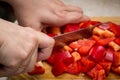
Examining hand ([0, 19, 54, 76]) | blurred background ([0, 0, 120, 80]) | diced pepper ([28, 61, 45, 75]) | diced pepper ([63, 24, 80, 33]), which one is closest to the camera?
Answer: hand ([0, 19, 54, 76])

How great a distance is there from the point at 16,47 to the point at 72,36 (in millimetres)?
460

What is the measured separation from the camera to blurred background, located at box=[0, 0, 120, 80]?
4.80 ft

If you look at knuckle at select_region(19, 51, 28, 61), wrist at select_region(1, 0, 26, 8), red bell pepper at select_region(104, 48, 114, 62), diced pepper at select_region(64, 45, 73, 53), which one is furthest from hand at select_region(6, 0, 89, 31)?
knuckle at select_region(19, 51, 28, 61)

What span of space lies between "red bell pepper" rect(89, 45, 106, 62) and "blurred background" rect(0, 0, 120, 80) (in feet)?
1.46

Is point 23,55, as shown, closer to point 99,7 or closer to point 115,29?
point 115,29

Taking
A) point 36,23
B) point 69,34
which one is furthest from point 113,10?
point 36,23

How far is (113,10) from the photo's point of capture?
1.48 metres

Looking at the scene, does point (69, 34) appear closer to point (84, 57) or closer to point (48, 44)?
point (84, 57)

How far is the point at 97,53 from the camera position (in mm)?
1015

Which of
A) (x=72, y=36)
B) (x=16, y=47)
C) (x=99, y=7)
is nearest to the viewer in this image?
(x=16, y=47)

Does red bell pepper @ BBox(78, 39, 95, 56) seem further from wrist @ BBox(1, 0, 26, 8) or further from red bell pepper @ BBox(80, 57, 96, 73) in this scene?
wrist @ BBox(1, 0, 26, 8)

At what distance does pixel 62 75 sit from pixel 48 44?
28cm

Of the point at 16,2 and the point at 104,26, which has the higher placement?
the point at 16,2

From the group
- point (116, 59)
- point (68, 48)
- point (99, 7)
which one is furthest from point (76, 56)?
point (99, 7)
